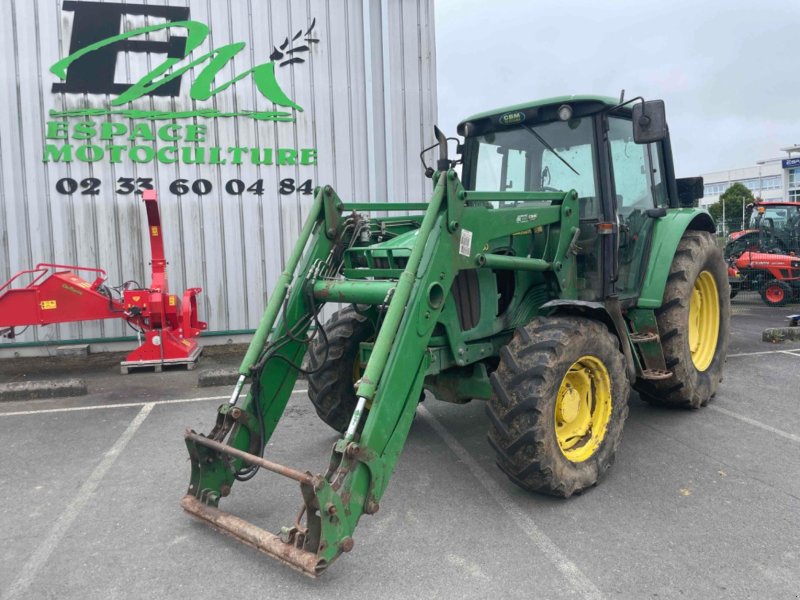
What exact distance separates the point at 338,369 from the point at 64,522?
2.04 m

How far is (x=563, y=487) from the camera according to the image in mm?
3793

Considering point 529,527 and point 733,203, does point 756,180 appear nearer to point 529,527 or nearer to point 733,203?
point 733,203

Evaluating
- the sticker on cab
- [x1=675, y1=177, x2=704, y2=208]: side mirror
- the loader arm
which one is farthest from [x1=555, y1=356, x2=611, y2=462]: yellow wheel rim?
[x1=675, y1=177, x2=704, y2=208]: side mirror

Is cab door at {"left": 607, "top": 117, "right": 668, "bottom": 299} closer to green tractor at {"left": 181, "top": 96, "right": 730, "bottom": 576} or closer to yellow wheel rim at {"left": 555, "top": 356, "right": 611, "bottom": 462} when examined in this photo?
green tractor at {"left": 181, "top": 96, "right": 730, "bottom": 576}

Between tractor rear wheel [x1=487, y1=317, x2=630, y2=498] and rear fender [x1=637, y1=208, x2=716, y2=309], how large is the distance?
1.09 meters

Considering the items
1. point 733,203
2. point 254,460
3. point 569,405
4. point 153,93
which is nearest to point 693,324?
point 569,405

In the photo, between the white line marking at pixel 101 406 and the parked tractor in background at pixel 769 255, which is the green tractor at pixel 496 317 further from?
the parked tractor in background at pixel 769 255

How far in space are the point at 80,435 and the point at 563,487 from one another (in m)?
4.16

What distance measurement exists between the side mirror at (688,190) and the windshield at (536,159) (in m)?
1.85

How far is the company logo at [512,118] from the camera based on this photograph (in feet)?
16.5

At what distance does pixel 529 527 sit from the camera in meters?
3.62

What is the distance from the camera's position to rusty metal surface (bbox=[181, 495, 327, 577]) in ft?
9.58

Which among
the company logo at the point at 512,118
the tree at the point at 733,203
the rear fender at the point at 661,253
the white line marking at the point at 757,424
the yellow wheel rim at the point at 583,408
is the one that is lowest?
the white line marking at the point at 757,424

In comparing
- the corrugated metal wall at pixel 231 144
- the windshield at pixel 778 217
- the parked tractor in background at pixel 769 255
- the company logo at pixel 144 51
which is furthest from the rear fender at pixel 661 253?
the windshield at pixel 778 217
